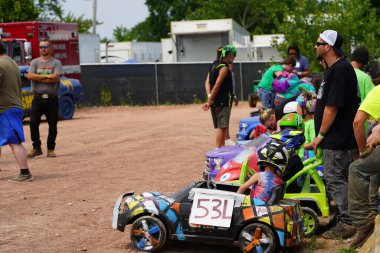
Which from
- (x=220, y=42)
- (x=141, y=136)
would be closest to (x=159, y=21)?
(x=220, y=42)

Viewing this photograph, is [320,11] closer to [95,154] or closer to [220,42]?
[95,154]

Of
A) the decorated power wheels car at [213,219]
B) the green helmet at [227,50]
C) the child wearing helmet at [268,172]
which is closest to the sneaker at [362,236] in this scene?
the decorated power wheels car at [213,219]

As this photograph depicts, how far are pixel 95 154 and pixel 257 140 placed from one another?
5.86 m

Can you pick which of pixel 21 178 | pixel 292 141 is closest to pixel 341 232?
pixel 292 141

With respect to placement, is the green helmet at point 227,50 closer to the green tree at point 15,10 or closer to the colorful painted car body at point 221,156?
the colorful painted car body at point 221,156

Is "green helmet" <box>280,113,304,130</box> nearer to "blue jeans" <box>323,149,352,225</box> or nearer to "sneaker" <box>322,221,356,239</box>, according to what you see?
"blue jeans" <box>323,149,352,225</box>

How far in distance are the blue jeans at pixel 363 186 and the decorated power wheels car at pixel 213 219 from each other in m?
0.53

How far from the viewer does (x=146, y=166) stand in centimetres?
1374

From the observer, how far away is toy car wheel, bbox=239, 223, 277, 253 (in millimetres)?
7840

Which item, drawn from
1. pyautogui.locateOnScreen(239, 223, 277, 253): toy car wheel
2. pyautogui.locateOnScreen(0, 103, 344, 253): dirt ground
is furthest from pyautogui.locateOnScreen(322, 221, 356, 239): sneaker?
pyautogui.locateOnScreen(239, 223, 277, 253): toy car wheel

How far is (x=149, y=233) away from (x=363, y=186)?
2045 mm

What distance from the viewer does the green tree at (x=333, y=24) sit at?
21750mm

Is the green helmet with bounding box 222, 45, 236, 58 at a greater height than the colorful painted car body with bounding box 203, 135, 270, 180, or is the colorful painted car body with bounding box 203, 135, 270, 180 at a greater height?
the green helmet with bounding box 222, 45, 236, 58

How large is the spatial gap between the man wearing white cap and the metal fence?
76.3 ft
